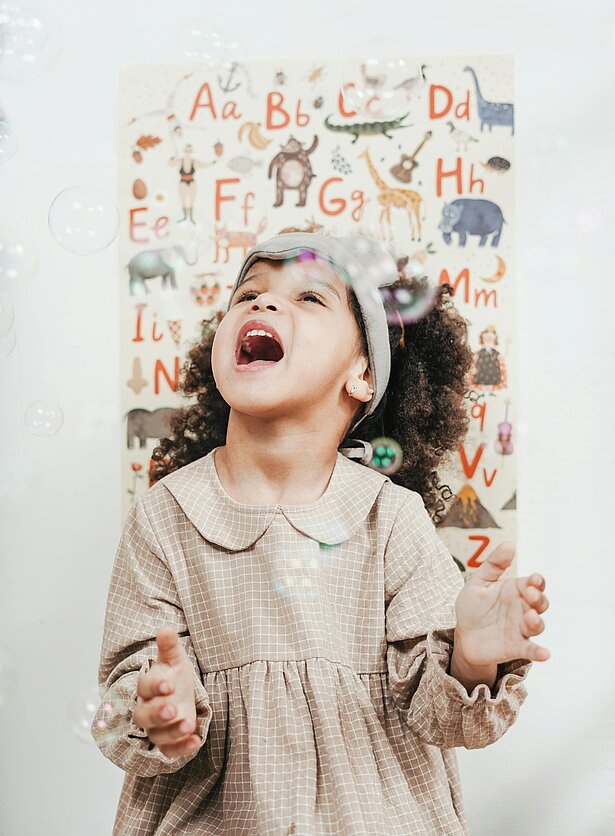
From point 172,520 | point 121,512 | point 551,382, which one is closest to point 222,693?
point 172,520

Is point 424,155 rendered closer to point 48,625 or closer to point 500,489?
point 500,489

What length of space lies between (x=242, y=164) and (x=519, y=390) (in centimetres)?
57

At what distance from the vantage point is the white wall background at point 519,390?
139 centimetres

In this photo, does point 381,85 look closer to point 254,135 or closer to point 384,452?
point 254,135

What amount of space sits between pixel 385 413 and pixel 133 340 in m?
0.43

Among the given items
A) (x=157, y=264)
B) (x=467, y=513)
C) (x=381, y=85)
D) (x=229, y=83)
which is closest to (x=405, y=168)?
(x=381, y=85)

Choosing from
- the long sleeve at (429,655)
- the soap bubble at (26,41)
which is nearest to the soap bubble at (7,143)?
the soap bubble at (26,41)

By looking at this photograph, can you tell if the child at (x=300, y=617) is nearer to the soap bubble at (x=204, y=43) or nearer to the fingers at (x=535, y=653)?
the fingers at (x=535, y=653)

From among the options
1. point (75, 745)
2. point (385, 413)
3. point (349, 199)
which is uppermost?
point (349, 199)

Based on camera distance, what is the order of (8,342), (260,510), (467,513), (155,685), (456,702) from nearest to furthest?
(155,685)
(456,702)
(260,510)
(8,342)
(467,513)

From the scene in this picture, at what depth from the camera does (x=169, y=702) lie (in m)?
0.83

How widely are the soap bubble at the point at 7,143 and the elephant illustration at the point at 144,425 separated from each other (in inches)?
16.6

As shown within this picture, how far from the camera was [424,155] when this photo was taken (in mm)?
1391

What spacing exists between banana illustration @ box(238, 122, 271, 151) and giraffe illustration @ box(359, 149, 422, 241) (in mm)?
158
